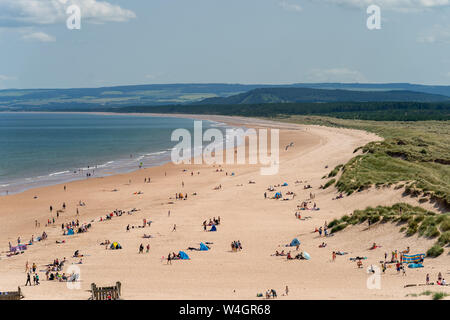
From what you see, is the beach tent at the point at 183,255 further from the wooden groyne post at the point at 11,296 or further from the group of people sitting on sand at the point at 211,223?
the wooden groyne post at the point at 11,296

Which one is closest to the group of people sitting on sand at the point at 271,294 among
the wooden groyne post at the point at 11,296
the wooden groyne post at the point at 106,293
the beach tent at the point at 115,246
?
the wooden groyne post at the point at 106,293

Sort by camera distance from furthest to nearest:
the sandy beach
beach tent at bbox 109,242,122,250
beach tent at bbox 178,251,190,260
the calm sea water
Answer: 1. the calm sea water
2. beach tent at bbox 109,242,122,250
3. beach tent at bbox 178,251,190,260
4. the sandy beach

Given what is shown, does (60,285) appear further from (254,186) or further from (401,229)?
(254,186)

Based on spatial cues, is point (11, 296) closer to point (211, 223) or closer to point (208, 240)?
point (208, 240)

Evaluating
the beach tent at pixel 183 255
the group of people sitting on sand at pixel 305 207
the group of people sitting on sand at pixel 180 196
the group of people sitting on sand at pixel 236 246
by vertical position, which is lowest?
the beach tent at pixel 183 255

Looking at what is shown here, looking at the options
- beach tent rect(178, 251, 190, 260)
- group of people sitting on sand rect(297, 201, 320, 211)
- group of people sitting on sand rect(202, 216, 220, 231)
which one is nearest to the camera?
beach tent rect(178, 251, 190, 260)

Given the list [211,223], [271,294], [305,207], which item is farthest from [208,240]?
[271,294]

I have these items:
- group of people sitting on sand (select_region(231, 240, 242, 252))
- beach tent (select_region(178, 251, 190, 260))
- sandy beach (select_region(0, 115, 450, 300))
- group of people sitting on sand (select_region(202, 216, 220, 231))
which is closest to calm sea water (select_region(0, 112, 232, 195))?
sandy beach (select_region(0, 115, 450, 300))

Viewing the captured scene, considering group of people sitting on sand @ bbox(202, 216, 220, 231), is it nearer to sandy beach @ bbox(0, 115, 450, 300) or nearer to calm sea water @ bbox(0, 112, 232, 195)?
sandy beach @ bbox(0, 115, 450, 300)
